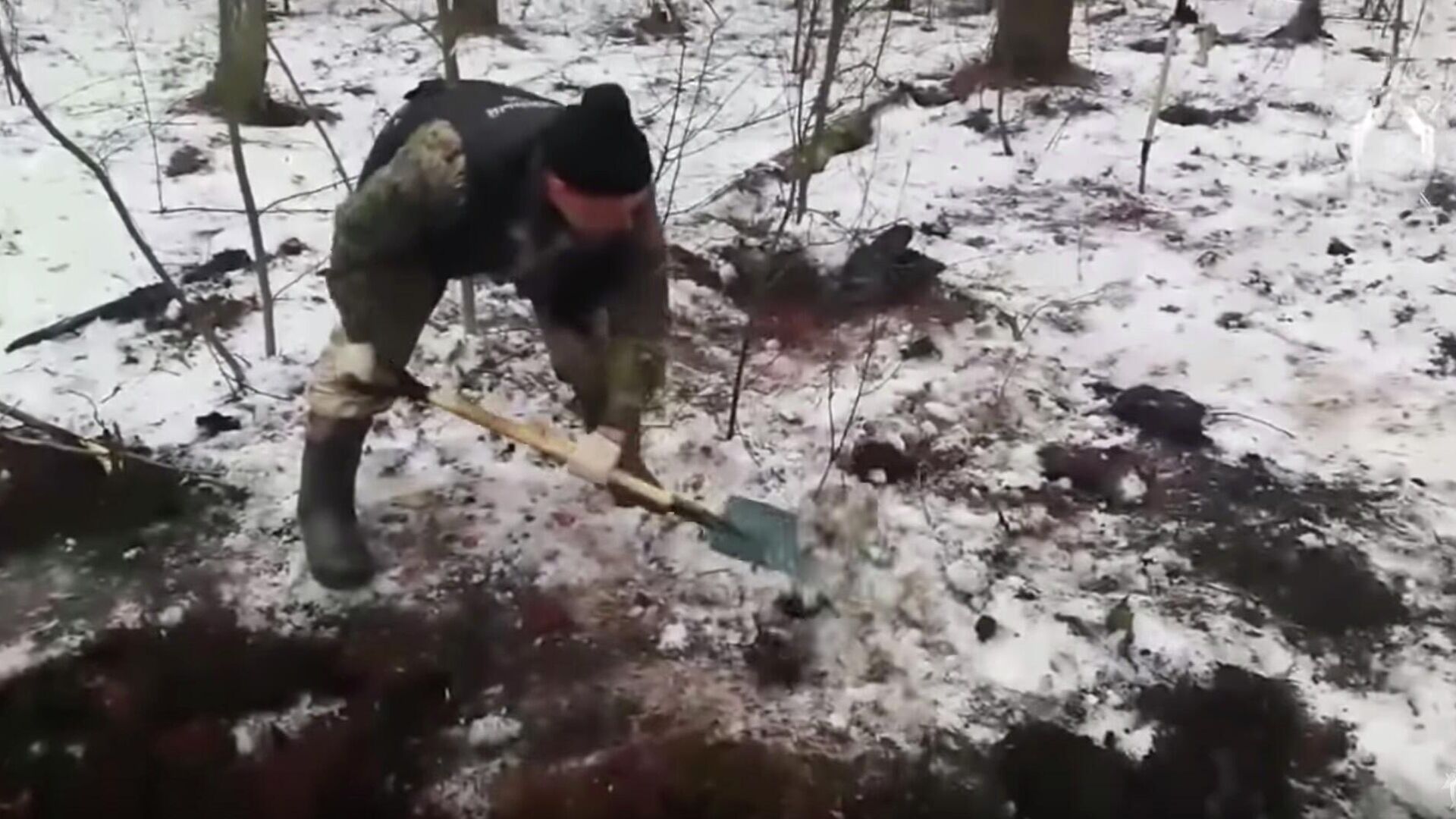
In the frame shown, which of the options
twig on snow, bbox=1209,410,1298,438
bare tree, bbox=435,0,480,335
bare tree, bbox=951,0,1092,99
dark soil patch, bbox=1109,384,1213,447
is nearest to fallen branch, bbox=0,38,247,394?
bare tree, bbox=435,0,480,335

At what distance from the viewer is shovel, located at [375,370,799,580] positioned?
2787mm

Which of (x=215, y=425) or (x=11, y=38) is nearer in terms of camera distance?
(x=215, y=425)

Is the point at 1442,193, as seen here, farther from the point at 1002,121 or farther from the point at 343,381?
the point at 343,381

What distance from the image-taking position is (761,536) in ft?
9.85

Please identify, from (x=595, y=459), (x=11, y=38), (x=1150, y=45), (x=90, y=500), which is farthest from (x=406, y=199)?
(x=1150, y=45)

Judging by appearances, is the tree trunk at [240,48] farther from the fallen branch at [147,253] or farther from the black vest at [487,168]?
the black vest at [487,168]

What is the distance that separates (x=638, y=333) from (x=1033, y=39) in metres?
4.22

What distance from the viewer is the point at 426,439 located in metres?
3.61

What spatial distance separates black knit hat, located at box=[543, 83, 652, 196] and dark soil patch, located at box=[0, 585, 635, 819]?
110 cm

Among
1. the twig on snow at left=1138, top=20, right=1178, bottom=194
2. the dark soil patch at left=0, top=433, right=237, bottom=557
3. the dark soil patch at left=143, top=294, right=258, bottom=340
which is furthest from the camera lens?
the twig on snow at left=1138, top=20, right=1178, bottom=194

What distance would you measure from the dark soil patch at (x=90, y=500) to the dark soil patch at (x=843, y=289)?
5.73 ft

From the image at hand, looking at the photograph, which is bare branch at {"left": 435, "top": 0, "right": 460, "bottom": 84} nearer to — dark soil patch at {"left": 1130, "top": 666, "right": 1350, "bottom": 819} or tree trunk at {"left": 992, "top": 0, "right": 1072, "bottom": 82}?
dark soil patch at {"left": 1130, "top": 666, "right": 1350, "bottom": 819}

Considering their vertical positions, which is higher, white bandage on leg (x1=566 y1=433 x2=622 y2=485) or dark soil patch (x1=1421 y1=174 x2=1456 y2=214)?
white bandage on leg (x1=566 y1=433 x2=622 y2=485)

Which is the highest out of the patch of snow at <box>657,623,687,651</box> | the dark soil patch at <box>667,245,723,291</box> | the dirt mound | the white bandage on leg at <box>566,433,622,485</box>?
the white bandage on leg at <box>566,433,622,485</box>
